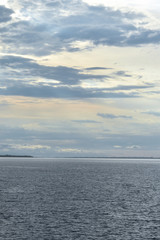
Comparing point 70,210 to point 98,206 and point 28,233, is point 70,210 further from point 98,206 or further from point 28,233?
point 28,233

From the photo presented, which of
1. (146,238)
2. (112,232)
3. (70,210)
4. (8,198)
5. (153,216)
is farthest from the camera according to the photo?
(8,198)

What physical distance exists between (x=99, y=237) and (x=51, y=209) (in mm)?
21864

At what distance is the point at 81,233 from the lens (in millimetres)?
47438

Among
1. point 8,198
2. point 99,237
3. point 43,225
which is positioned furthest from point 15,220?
point 8,198

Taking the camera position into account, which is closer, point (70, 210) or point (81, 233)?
point (81, 233)

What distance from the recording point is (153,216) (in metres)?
59.8

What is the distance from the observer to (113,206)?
231 feet

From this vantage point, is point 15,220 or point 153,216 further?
point 153,216

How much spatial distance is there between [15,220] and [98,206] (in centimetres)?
2045

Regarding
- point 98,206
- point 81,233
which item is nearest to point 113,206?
point 98,206

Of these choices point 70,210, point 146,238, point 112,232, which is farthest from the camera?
point 70,210

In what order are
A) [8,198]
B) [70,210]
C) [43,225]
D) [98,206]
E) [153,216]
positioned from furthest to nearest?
[8,198] < [98,206] < [70,210] < [153,216] < [43,225]

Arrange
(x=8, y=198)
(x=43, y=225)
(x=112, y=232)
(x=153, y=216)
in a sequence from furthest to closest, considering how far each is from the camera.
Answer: (x=8, y=198), (x=153, y=216), (x=43, y=225), (x=112, y=232)

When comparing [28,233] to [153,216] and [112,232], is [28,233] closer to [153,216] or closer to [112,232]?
[112,232]
